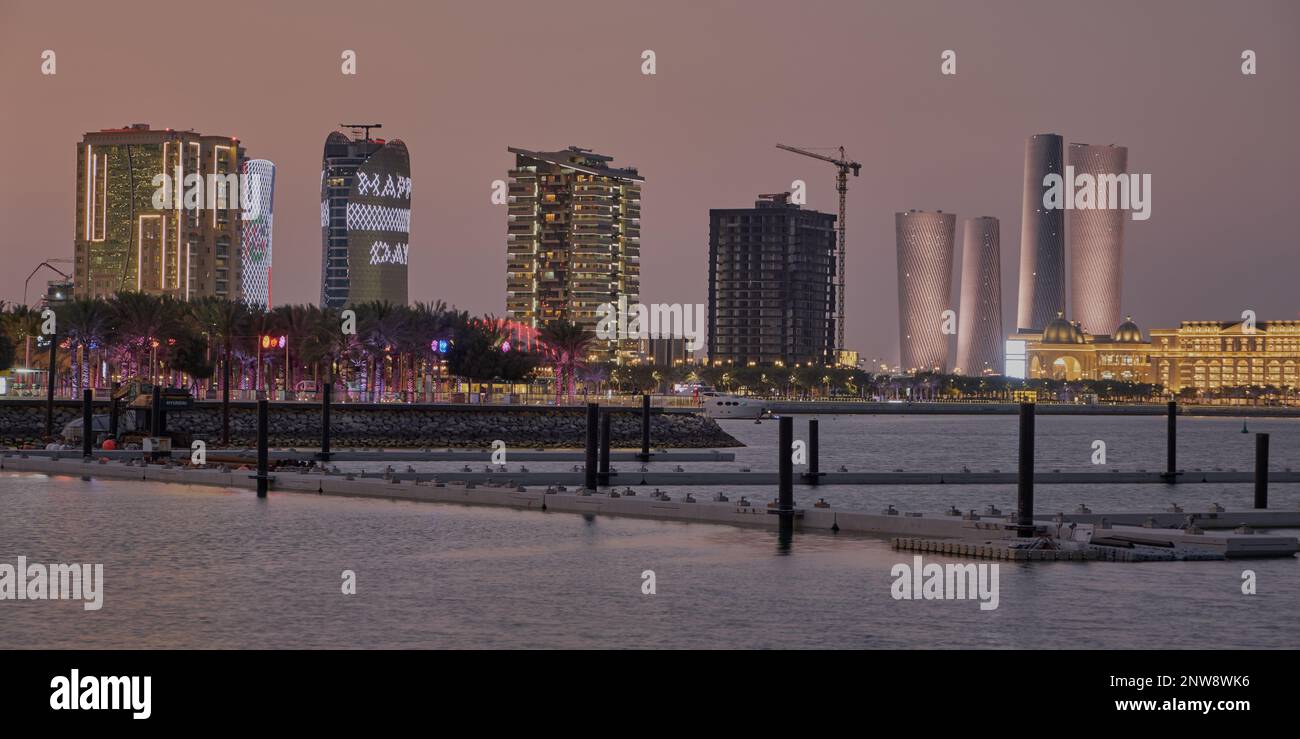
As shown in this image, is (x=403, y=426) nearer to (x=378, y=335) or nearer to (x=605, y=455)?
(x=378, y=335)

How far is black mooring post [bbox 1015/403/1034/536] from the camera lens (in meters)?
35.9

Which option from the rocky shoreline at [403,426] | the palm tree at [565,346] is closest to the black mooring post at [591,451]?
the rocky shoreline at [403,426]

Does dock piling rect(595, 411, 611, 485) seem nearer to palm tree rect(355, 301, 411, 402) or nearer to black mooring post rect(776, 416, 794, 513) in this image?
black mooring post rect(776, 416, 794, 513)

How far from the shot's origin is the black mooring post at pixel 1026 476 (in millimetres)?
35875

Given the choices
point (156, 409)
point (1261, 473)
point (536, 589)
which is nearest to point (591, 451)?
point (536, 589)

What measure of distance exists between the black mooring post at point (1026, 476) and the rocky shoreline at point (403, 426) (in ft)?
201

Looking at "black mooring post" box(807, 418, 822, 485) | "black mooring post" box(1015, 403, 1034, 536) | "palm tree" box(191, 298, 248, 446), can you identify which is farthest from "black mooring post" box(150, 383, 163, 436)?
"palm tree" box(191, 298, 248, 446)

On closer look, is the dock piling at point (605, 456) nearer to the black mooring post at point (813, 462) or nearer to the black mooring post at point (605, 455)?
the black mooring post at point (605, 455)

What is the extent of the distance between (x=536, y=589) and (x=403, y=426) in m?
83.3

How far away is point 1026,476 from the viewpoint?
35.9 metres

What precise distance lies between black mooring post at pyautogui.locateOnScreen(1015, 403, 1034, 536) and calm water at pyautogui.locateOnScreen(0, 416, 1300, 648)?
1540 millimetres
